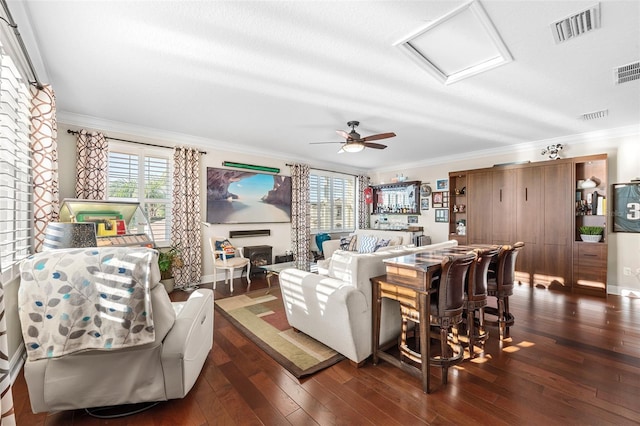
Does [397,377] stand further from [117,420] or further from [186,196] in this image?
[186,196]

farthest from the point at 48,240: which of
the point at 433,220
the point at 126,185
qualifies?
the point at 433,220

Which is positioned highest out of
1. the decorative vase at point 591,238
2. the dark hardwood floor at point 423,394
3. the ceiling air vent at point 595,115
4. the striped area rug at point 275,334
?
the ceiling air vent at point 595,115

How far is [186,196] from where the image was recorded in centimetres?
459

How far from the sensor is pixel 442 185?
6.30 meters

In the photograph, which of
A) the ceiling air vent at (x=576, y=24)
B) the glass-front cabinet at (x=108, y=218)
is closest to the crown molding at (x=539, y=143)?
the ceiling air vent at (x=576, y=24)

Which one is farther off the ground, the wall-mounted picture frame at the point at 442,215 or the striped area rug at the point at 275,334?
the wall-mounted picture frame at the point at 442,215

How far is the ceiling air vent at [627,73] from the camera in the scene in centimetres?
248

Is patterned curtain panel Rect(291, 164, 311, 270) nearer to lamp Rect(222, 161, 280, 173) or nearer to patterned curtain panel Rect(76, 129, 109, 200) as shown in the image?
lamp Rect(222, 161, 280, 173)

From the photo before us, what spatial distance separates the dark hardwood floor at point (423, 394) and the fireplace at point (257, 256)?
2592mm

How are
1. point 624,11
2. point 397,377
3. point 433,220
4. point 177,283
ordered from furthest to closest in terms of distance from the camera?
point 433,220, point 177,283, point 397,377, point 624,11

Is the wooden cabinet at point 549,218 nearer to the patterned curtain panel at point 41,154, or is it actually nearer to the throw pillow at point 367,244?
the throw pillow at point 367,244

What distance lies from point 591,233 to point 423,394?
444cm

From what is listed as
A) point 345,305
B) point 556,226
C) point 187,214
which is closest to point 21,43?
point 187,214

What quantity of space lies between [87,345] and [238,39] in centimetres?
230
